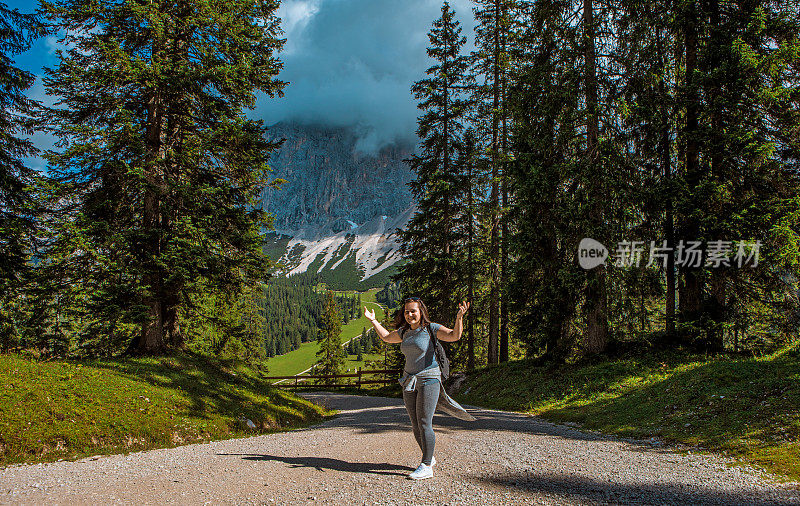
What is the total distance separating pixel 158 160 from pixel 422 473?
990 centimetres

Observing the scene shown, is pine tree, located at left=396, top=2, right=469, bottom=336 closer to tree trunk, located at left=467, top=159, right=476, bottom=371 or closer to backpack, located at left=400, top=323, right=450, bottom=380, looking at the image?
tree trunk, located at left=467, top=159, right=476, bottom=371

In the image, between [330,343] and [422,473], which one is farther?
[330,343]

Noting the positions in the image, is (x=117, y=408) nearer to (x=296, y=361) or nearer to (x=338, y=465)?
(x=338, y=465)

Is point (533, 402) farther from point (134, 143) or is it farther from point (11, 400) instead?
point (134, 143)

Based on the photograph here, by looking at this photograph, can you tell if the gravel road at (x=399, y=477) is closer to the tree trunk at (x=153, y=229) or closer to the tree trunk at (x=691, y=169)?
the tree trunk at (x=153, y=229)

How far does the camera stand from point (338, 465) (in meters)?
5.19

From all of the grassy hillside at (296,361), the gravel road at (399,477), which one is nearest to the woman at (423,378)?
the gravel road at (399,477)

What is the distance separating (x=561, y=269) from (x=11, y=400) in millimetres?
13189

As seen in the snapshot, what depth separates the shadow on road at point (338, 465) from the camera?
15.9 ft

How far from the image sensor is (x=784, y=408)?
6316mm

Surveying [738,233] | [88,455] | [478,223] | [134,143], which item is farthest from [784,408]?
[478,223]

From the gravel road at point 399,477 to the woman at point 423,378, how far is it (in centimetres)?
40

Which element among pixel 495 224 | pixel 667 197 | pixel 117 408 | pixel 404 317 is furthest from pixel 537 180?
pixel 117 408

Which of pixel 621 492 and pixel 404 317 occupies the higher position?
pixel 404 317
